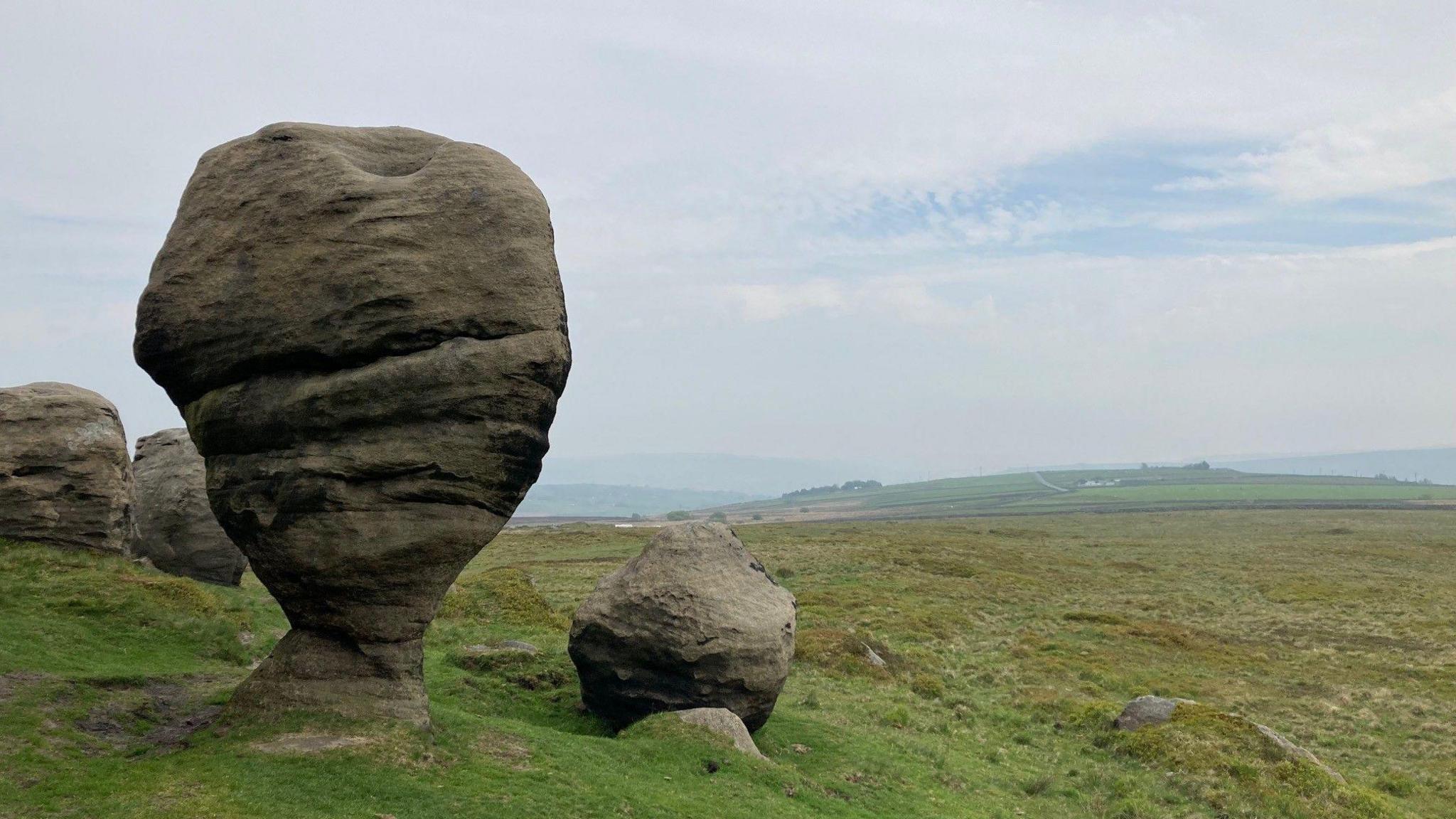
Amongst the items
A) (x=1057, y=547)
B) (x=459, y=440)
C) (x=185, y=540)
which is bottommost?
(x=1057, y=547)

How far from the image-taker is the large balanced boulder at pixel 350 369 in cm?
1930

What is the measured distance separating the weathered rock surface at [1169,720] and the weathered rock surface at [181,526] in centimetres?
3636

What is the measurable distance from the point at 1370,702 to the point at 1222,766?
16.3 m

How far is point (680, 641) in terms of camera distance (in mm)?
24953

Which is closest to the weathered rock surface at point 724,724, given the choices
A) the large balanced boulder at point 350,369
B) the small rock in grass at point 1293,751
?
the large balanced boulder at point 350,369

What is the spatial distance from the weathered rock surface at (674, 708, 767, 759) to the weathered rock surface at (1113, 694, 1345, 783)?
54.3ft

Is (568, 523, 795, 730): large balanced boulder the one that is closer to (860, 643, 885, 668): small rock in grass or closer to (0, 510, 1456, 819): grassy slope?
(0, 510, 1456, 819): grassy slope

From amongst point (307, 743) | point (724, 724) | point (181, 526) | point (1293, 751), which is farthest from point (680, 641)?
point (181, 526)

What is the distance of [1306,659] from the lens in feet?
160

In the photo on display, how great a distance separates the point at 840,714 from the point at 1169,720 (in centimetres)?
1176

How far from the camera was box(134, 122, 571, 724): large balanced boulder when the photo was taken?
19297 millimetres

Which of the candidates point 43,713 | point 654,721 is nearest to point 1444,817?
point 654,721

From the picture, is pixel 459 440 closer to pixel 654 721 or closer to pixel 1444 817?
pixel 654 721

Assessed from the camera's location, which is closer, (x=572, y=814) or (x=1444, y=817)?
(x=572, y=814)
